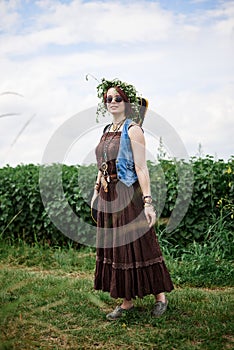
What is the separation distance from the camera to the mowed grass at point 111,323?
3.82 metres

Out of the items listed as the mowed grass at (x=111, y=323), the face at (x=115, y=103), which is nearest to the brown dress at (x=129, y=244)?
the face at (x=115, y=103)

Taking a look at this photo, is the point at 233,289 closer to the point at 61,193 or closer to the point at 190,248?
the point at 190,248

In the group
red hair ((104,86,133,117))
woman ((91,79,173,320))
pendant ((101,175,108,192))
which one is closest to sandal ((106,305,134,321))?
woman ((91,79,173,320))

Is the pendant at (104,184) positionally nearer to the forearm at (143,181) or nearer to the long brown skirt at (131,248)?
the long brown skirt at (131,248)

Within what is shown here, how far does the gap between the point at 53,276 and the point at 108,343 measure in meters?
2.44

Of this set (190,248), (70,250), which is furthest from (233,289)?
(70,250)

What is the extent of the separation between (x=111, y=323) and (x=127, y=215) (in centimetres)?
91

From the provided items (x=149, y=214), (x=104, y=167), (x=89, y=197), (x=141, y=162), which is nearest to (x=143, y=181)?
(x=141, y=162)

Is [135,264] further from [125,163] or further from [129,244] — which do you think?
[125,163]

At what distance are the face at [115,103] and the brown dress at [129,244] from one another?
0.66 ft

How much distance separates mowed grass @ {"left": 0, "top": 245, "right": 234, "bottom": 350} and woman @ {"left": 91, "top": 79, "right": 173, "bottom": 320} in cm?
29

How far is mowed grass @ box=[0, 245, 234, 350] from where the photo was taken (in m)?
3.82

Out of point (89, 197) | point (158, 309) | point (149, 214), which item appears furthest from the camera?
point (89, 197)

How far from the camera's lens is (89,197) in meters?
7.30
